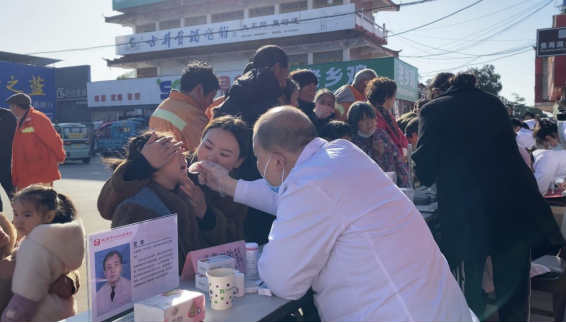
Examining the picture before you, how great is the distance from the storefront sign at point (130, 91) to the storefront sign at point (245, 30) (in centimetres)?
585

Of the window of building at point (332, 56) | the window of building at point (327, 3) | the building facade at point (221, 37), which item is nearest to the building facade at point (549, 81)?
the building facade at point (221, 37)

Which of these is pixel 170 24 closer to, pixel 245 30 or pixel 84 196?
pixel 245 30

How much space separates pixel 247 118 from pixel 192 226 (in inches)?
45.2

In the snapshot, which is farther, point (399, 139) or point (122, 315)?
point (399, 139)

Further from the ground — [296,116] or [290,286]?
[296,116]

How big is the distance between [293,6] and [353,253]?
27.7 meters

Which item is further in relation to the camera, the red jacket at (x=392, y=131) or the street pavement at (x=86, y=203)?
the red jacket at (x=392, y=131)

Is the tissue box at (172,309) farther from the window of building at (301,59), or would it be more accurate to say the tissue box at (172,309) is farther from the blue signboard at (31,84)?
the window of building at (301,59)

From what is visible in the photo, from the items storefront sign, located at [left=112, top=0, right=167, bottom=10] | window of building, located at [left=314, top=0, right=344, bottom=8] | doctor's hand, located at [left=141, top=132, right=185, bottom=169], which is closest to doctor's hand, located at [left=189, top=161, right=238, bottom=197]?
doctor's hand, located at [left=141, top=132, right=185, bottom=169]

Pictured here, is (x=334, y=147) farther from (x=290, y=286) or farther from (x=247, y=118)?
(x=247, y=118)

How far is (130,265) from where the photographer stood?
5.27 feet

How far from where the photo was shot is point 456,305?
1.69 meters

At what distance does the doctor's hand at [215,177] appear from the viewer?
2.45m

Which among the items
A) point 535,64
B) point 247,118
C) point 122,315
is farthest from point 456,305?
point 535,64
